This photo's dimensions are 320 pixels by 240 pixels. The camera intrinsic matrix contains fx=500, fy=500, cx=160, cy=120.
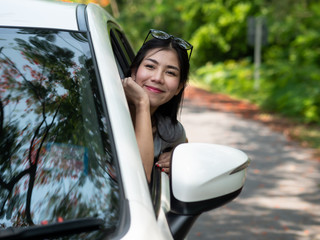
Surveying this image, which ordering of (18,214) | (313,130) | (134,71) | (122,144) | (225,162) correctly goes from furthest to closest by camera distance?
(313,130), (134,71), (225,162), (122,144), (18,214)

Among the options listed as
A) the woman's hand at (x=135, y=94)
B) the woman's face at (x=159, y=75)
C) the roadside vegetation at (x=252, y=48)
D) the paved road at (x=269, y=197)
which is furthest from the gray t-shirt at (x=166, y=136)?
the roadside vegetation at (x=252, y=48)

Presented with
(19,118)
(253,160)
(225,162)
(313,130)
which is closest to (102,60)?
(19,118)

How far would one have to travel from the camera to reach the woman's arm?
2.06 m

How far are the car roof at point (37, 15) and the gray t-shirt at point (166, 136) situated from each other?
0.74 metres

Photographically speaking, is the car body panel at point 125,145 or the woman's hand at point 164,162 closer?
the car body panel at point 125,145

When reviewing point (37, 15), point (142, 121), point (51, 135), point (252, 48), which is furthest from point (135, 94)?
point (252, 48)

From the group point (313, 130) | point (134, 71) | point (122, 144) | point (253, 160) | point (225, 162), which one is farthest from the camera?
point (313, 130)

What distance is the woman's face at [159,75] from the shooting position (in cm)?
234

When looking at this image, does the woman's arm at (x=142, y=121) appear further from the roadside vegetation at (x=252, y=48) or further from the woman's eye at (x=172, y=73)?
the roadside vegetation at (x=252, y=48)

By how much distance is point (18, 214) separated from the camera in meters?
1.45

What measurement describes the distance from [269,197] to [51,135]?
510cm

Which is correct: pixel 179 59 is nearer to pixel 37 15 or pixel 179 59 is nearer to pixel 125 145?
pixel 37 15

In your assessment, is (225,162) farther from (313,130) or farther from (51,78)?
(313,130)

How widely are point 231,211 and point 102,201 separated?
4.52 meters
